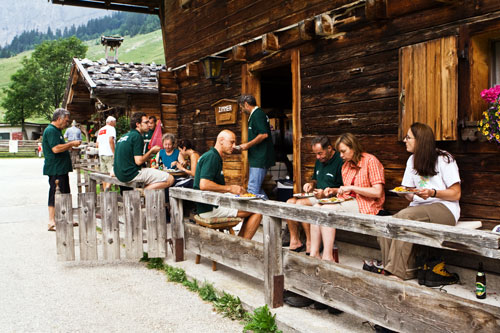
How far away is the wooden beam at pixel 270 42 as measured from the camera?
6.25m

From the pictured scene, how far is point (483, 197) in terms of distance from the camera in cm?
398

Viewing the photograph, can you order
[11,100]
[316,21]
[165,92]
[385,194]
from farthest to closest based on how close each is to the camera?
1. [11,100]
2. [165,92]
3. [316,21]
4. [385,194]

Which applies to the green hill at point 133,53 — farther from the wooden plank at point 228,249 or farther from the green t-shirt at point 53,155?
the wooden plank at point 228,249

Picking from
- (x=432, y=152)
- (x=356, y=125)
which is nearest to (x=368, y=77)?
(x=356, y=125)

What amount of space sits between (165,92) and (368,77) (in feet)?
18.4

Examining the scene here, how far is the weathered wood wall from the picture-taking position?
398 cm

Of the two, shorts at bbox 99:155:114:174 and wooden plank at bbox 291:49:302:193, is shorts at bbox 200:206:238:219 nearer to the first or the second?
wooden plank at bbox 291:49:302:193

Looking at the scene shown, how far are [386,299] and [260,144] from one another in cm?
366

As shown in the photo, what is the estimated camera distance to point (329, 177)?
16.7 ft

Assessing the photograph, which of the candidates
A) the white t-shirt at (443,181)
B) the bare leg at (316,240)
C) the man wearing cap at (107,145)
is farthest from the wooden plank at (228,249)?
the man wearing cap at (107,145)

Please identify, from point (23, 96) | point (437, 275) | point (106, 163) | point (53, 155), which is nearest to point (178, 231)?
point (437, 275)

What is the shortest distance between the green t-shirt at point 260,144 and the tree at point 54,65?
177 feet

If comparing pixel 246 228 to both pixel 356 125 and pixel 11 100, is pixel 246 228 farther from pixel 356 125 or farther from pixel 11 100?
pixel 11 100

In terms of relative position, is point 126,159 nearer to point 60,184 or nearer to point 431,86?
point 60,184
